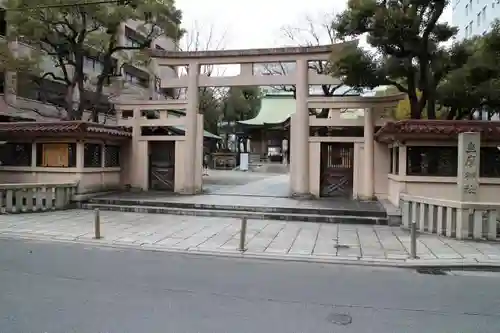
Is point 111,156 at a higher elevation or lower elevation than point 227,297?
higher

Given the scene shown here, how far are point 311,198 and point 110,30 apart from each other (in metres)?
11.1

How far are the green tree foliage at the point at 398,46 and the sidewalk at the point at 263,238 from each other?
517cm

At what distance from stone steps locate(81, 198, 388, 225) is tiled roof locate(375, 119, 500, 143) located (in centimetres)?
253

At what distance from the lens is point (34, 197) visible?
14.2 meters

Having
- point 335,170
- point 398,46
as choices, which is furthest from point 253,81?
point 398,46

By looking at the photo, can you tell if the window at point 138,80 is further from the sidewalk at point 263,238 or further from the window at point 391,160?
the window at point 391,160

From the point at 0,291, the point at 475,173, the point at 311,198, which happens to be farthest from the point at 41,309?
the point at 311,198

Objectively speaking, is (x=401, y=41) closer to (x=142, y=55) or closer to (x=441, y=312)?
(x=441, y=312)

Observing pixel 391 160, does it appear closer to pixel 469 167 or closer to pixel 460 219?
pixel 469 167

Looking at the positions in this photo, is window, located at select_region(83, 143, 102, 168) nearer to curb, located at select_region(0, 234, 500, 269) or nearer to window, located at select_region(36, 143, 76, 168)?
window, located at select_region(36, 143, 76, 168)

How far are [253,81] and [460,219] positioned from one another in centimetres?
966

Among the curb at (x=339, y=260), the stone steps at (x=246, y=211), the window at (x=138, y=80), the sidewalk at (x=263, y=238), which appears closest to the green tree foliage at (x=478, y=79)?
the stone steps at (x=246, y=211)

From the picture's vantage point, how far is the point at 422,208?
11172 mm

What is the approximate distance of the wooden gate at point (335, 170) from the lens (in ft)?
54.7
